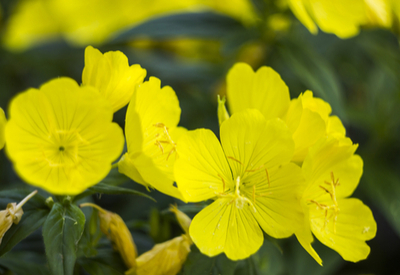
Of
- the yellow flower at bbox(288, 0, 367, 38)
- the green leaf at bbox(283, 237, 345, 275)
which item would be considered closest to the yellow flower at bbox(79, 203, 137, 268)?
the green leaf at bbox(283, 237, 345, 275)

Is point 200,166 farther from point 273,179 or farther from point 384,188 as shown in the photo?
point 384,188

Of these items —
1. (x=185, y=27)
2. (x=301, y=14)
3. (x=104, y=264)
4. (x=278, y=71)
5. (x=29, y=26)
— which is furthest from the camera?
(x=29, y=26)

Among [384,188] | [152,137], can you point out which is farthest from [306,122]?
[384,188]

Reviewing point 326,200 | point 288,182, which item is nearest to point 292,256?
point 326,200

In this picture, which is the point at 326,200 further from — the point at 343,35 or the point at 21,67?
the point at 21,67

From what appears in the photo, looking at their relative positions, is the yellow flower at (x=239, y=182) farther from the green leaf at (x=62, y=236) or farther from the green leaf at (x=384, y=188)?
the green leaf at (x=384, y=188)
